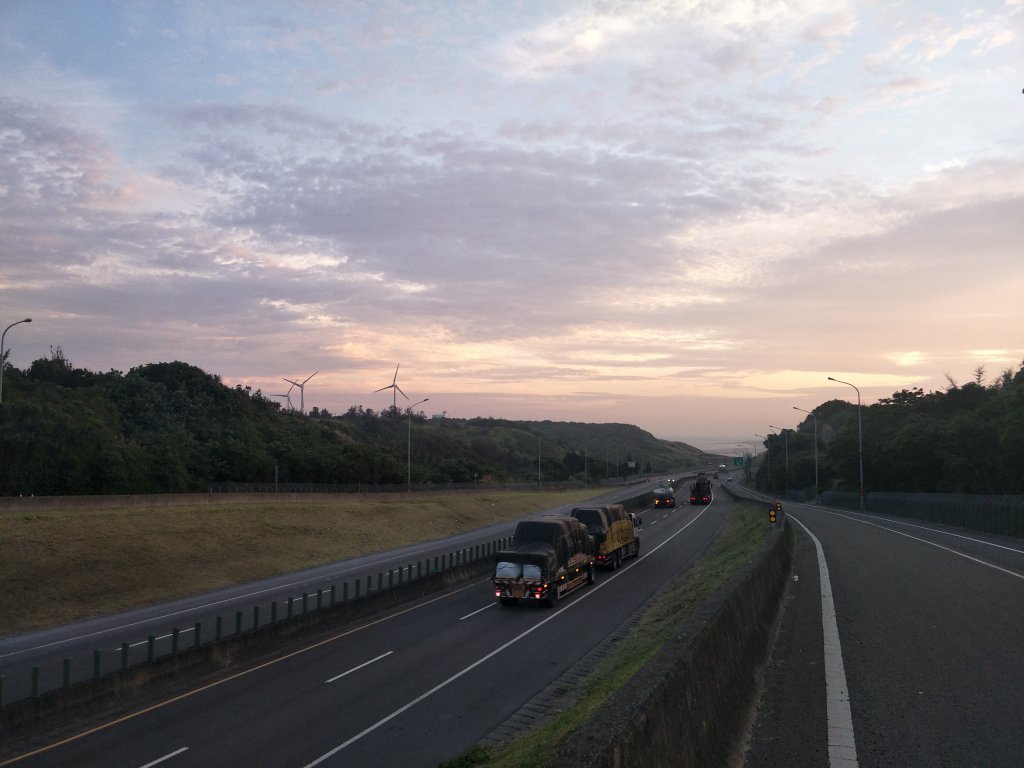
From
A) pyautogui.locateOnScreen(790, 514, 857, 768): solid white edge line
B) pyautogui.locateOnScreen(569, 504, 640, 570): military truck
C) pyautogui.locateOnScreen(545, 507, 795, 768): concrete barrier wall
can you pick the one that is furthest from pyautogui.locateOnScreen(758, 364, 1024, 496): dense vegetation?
pyautogui.locateOnScreen(545, 507, 795, 768): concrete barrier wall

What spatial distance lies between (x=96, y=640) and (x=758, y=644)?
72.7 ft

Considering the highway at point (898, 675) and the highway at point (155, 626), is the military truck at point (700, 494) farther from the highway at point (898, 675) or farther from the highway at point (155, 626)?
the highway at point (898, 675)

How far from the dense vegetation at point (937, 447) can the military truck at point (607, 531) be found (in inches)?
1318

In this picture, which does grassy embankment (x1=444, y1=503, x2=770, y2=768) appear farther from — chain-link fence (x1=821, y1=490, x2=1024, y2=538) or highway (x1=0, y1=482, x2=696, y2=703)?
chain-link fence (x1=821, y1=490, x2=1024, y2=538)

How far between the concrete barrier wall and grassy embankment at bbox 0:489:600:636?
27931 millimetres

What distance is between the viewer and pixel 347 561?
49188 mm

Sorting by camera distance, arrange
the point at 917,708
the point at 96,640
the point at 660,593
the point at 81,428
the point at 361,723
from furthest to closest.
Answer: the point at 81,428, the point at 660,593, the point at 96,640, the point at 361,723, the point at 917,708

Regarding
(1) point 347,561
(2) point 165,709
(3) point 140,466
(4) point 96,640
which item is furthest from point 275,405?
(2) point 165,709

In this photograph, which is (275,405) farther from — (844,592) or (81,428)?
(844,592)

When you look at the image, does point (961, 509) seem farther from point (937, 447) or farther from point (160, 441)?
point (160, 441)

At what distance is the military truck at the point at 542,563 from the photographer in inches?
1114

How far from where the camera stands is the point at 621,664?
1892 cm

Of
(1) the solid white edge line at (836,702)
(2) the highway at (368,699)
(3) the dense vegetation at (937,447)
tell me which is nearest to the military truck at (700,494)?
(3) the dense vegetation at (937,447)

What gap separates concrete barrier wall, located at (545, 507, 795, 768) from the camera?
6.23 m
